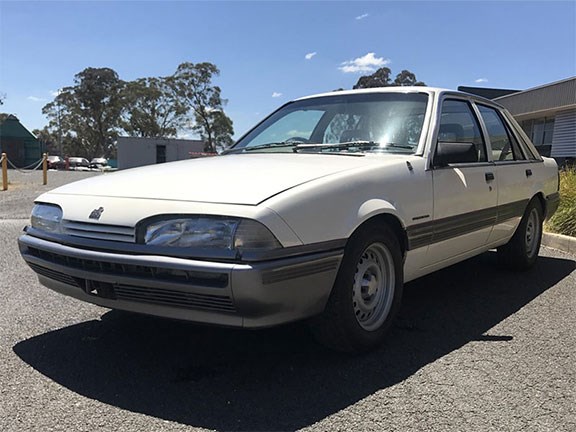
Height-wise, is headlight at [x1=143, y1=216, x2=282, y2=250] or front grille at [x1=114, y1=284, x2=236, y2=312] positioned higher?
headlight at [x1=143, y1=216, x2=282, y2=250]

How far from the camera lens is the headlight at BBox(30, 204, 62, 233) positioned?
2.96 metres

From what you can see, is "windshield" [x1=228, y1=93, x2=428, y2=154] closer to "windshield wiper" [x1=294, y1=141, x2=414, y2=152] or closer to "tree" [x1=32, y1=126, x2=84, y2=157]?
"windshield wiper" [x1=294, y1=141, x2=414, y2=152]

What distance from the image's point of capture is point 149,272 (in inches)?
99.7

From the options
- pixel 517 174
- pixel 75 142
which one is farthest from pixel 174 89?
pixel 517 174

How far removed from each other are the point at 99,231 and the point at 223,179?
689mm

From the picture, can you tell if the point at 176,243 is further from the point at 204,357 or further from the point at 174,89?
the point at 174,89

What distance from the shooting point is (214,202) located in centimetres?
251

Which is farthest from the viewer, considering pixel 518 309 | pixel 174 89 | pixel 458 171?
pixel 174 89

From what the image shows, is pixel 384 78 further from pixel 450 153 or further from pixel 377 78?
pixel 450 153

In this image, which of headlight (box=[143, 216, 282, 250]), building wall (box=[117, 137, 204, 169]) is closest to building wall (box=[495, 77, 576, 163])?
headlight (box=[143, 216, 282, 250])

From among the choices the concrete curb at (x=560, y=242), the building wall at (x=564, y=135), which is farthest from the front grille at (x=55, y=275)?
the building wall at (x=564, y=135)

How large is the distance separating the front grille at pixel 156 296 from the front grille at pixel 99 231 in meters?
0.23

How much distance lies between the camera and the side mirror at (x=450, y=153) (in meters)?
3.52

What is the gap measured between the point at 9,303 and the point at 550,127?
25447mm
